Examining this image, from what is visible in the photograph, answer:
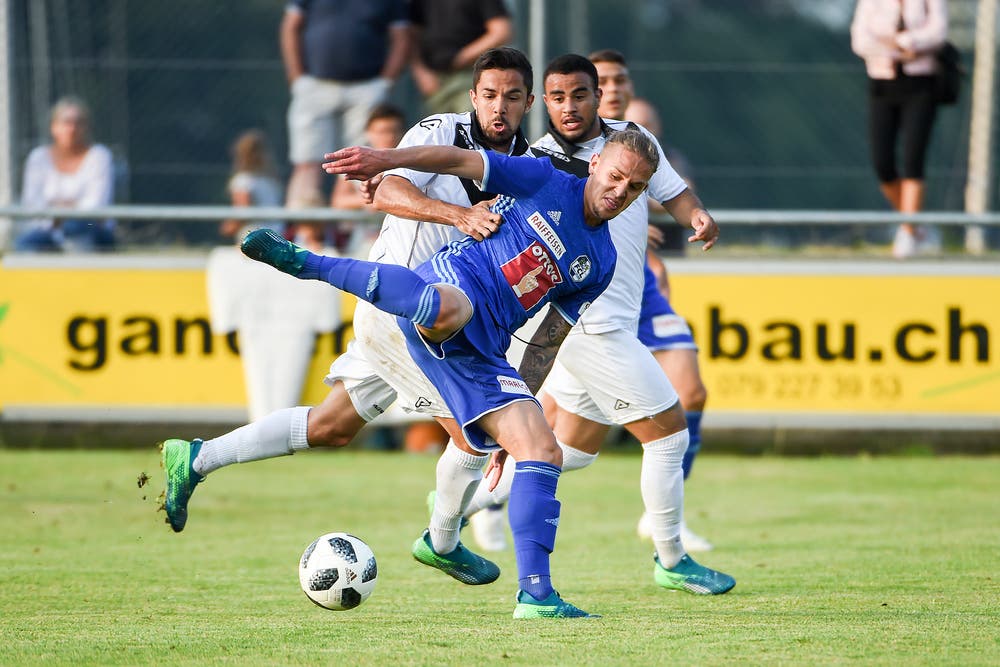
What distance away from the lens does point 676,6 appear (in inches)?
605

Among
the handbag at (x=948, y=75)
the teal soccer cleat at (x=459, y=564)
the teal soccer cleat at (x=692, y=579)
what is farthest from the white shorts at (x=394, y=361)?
the handbag at (x=948, y=75)

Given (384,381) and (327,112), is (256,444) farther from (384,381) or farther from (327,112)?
(327,112)

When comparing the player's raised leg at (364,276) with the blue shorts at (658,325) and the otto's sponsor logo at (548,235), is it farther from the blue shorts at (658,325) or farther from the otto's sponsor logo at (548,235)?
the blue shorts at (658,325)

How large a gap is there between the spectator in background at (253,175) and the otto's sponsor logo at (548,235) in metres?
7.12

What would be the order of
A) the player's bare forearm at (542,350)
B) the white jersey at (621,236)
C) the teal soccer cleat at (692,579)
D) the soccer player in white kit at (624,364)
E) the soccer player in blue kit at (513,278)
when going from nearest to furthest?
the soccer player in blue kit at (513,278)
the player's bare forearm at (542,350)
the teal soccer cleat at (692,579)
the soccer player in white kit at (624,364)
the white jersey at (621,236)

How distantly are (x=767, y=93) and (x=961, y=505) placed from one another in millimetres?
4840

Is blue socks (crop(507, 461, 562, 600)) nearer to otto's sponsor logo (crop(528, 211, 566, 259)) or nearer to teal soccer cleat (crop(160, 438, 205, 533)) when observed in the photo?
otto's sponsor logo (crop(528, 211, 566, 259))

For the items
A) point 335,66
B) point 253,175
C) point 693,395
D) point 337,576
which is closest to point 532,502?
point 337,576

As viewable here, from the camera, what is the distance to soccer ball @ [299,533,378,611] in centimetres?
582

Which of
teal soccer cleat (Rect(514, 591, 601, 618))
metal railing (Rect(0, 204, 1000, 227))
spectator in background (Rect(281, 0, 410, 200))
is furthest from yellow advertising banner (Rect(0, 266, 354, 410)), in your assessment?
teal soccer cleat (Rect(514, 591, 601, 618))

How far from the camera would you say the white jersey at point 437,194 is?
6.51 metres

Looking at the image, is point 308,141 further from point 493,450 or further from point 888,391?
point 493,450

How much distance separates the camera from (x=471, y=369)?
5.74m

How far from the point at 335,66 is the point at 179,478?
20.1ft
